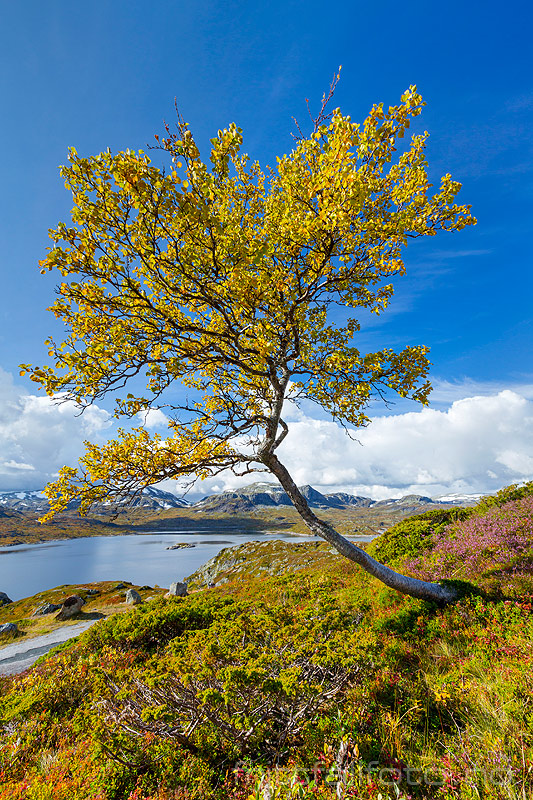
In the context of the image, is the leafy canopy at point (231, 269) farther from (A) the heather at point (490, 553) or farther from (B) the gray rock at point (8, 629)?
(B) the gray rock at point (8, 629)

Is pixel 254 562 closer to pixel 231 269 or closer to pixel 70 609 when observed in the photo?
pixel 70 609

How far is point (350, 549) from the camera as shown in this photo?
8.66m

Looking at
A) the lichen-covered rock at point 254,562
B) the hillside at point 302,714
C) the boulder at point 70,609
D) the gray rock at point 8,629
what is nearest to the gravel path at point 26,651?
the gray rock at point 8,629

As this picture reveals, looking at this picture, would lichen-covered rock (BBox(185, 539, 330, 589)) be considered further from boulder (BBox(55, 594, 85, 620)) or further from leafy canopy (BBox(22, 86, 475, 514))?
Result: leafy canopy (BBox(22, 86, 475, 514))

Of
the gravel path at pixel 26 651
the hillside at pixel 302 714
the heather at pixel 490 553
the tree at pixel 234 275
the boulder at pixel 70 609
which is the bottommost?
the boulder at pixel 70 609

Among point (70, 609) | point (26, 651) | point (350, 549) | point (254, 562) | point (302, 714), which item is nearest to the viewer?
point (302, 714)

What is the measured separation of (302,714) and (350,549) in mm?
3997

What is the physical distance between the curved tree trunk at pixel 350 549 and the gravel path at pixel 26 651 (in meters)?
16.1

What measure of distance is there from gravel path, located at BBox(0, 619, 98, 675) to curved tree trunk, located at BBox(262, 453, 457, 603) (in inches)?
632

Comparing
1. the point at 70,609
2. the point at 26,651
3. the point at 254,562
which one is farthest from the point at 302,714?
the point at 254,562

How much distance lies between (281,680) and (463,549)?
36.0 feet

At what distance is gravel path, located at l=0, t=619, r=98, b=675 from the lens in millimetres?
17016

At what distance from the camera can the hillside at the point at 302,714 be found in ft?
13.7

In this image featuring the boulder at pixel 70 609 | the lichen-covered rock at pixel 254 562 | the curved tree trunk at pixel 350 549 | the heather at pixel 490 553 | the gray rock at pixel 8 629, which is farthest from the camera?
the lichen-covered rock at pixel 254 562
